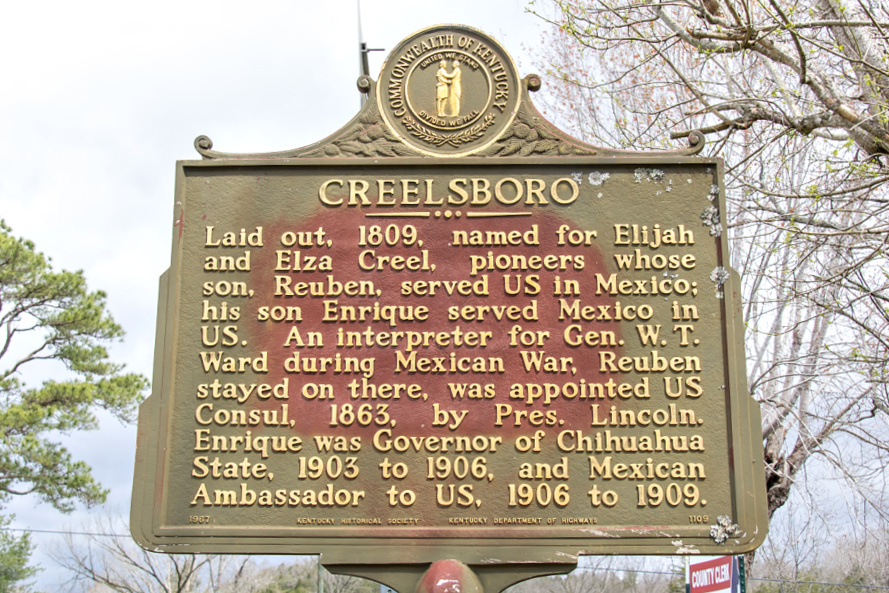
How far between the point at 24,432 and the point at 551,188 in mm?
18906

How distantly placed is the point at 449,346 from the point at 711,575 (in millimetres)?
10877

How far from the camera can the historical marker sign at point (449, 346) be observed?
566cm

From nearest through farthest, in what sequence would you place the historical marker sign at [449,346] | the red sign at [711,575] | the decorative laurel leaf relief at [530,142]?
the historical marker sign at [449,346], the decorative laurel leaf relief at [530,142], the red sign at [711,575]

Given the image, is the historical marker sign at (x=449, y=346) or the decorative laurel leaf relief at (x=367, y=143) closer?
the historical marker sign at (x=449, y=346)

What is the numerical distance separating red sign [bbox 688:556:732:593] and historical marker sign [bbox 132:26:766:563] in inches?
372

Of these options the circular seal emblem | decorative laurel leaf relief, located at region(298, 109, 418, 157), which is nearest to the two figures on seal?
the circular seal emblem

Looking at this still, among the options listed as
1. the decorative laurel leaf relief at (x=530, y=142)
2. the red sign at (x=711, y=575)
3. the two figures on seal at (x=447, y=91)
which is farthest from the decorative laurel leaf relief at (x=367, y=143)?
the red sign at (x=711, y=575)

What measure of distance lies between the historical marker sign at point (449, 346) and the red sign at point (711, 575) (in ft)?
31.0

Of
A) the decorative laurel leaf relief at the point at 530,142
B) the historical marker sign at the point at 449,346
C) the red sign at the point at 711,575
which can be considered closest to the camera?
the historical marker sign at the point at 449,346

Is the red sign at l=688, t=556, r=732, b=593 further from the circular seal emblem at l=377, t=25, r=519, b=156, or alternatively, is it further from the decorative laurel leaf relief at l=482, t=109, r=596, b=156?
the circular seal emblem at l=377, t=25, r=519, b=156

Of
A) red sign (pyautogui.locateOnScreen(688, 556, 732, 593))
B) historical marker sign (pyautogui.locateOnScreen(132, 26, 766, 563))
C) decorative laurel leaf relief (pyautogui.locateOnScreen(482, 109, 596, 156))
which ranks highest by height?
decorative laurel leaf relief (pyautogui.locateOnScreen(482, 109, 596, 156))

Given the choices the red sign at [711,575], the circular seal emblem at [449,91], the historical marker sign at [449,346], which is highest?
the circular seal emblem at [449,91]

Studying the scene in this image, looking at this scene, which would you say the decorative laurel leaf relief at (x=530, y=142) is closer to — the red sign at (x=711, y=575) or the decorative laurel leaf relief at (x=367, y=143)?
the decorative laurel leaf relief at (x=367, y=143)

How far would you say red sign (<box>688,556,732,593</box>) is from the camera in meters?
14.2
